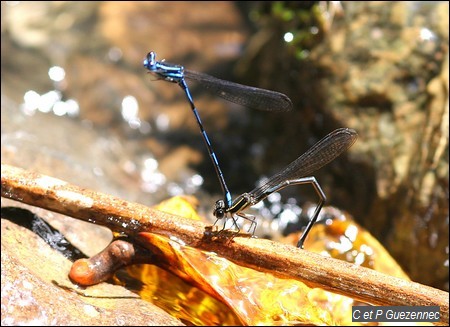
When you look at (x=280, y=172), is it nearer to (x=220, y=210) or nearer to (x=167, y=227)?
(x=220, y=210)

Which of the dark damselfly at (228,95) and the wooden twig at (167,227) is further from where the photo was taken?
the dark damselfly at (228,95)

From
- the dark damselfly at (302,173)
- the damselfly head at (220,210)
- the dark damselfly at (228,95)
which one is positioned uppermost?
the dark damselfly at (228,95)

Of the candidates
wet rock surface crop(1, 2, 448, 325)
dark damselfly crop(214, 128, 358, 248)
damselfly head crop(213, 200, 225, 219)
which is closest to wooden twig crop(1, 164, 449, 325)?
wet rock surface crop(1, 2, 448, 325)

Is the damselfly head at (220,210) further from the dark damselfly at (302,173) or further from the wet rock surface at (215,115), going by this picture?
the wet rock surface at (215,115)

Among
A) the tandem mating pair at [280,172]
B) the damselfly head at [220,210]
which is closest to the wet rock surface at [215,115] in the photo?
the damselfly head at [220,210]

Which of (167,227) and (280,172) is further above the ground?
(280,172)

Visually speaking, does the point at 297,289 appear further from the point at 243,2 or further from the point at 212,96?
the point at 243,2

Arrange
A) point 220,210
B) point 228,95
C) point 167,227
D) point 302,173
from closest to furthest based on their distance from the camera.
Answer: point 167,227, point 220,210, point 302,173, point 228,95

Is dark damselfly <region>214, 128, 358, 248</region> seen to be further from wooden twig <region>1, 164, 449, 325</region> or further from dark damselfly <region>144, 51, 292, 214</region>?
wooden twig <region>1, 164, 449, 325</region>

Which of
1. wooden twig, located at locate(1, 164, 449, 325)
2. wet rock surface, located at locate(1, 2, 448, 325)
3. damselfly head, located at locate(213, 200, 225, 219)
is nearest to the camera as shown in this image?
wooden twig, located at locate(1, 164, 449, 325)

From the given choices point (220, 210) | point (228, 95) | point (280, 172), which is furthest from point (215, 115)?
point (220, 210)
